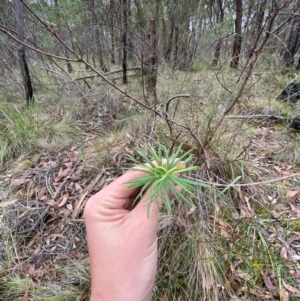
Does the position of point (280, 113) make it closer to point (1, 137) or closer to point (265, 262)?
point (265, 262)

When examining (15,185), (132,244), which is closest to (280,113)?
(132,244)

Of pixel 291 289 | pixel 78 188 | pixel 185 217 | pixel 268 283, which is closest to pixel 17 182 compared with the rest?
pixel 78 188

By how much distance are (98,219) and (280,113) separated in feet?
9.40

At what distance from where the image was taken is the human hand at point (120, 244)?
67 cm

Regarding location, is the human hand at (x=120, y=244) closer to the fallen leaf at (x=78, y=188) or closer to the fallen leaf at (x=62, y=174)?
the fallen leaf at (x=78, y=188)

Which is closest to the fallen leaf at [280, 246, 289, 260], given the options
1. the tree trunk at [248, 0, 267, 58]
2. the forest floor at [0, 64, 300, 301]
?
the forest floor at [0, 64, 300, 301]

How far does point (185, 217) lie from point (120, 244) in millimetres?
774

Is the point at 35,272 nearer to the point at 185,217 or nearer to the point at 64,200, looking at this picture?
the point at 64,200

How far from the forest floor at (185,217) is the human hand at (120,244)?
12.6 inches

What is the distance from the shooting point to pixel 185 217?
1365 mm

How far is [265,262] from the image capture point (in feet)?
3.98

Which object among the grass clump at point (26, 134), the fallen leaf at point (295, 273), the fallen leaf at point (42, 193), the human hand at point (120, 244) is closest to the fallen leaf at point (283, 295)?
the fallen leaf at point (295, 273)

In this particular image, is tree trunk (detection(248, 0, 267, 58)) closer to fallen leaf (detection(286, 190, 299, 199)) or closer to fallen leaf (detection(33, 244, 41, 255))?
fallen leaf (detection(286, 190, 299, 199))

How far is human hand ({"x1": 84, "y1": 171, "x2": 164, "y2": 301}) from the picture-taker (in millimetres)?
674
